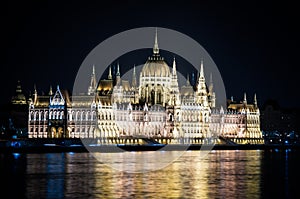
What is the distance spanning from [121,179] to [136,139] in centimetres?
8016

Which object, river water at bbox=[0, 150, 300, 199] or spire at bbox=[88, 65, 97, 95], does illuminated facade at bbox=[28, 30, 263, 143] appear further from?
river water at bbox=[0, 150, 300, 199]

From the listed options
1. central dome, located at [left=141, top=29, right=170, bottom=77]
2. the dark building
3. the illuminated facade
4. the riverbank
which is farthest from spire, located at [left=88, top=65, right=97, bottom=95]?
the dark building

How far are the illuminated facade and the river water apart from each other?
56.8 metres

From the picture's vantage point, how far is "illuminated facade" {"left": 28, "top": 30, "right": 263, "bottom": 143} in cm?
13275

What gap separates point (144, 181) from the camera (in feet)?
186

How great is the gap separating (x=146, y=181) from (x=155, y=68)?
98.1m

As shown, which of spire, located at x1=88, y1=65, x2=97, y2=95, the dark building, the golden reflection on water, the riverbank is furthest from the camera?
the dark building

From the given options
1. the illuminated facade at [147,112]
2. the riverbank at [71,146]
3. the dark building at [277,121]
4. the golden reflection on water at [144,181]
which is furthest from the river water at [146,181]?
the dark building at [277,121]

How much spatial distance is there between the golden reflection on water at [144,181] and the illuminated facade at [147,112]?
58.5m

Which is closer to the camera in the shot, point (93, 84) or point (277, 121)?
point (93, 84)

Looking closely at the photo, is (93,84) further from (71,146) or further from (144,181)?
(144,181)

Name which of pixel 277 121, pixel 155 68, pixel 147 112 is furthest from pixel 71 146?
pixel 277 121

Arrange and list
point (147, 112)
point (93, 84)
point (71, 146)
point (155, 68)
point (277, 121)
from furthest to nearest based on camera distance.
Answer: point (277, 121) < point (155, 68) < point (93, 84) < point (147, 112) < point (71, 146)

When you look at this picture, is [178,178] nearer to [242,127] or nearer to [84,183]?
[84,183]
